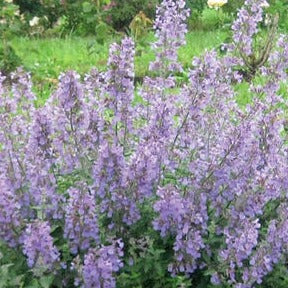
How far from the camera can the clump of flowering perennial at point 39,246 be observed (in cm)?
254

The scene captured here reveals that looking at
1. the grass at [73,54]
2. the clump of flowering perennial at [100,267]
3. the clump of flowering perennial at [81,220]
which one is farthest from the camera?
the grass at [73,54]

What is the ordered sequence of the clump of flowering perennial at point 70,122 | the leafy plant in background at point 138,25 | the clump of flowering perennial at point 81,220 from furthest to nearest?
the leafy plant in background at point 138,25 → the clump of flowering perennial at point 70,122 → the clump of flowering perennial at point 81,220

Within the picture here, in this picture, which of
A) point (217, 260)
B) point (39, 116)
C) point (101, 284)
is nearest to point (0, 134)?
point (39, 116)

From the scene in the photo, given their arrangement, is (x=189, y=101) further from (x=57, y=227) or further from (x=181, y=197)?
(x=57, y=227)

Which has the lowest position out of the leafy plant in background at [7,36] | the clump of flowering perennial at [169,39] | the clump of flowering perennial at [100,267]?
the leafy plant in background at [7,36]

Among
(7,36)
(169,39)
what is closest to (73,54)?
(7,36)

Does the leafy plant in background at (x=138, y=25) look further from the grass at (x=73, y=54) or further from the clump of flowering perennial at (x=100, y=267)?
the clump of flowering perennial at (x=100, y=267)

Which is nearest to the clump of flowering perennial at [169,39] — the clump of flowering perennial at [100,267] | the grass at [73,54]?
the clump of flowering perennial at [100,267]

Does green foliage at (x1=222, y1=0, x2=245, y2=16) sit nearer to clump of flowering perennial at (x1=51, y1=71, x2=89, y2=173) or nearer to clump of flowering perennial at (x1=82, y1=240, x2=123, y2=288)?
clump of flowering perennial at (x1=51, y1=71, x2=89, y2=173)

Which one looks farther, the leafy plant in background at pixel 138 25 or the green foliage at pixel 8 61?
the green foliage at pixel 8 61

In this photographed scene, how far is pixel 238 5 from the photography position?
28.7 feet

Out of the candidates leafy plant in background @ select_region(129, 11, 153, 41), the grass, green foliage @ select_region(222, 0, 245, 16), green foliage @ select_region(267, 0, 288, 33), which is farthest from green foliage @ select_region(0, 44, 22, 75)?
green foliage @ select_region(267, 0, 288, 33)

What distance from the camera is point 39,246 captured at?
2.58 m

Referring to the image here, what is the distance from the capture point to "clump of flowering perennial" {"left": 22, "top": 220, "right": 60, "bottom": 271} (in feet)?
8.32
